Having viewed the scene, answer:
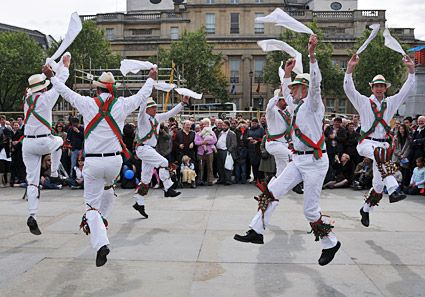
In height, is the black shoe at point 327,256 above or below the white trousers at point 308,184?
below

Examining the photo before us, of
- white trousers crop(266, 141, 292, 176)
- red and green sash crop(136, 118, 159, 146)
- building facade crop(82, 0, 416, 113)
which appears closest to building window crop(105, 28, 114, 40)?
building facade crop(82, 0, 416, 113)

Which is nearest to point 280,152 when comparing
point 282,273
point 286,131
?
point 286,131

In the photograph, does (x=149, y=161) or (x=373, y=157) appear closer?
(x=373, y=157)

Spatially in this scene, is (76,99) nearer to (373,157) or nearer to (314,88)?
(314,88)

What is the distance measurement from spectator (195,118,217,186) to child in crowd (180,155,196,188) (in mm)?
387

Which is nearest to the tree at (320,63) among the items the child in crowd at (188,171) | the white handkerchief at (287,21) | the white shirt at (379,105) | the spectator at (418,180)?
the child in crowd at (188,171)

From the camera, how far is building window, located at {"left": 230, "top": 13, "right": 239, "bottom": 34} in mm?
59875

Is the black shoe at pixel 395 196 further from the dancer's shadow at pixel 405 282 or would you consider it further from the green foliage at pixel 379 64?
the green foliage at pixel 379 64

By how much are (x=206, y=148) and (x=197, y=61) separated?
35512 mm

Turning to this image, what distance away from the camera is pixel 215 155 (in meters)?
14.6

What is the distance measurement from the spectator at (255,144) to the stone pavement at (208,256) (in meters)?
4.50

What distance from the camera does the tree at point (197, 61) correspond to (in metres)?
48.5

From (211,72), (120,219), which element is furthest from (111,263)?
(211,72)

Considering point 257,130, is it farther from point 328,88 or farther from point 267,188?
point 328,88
